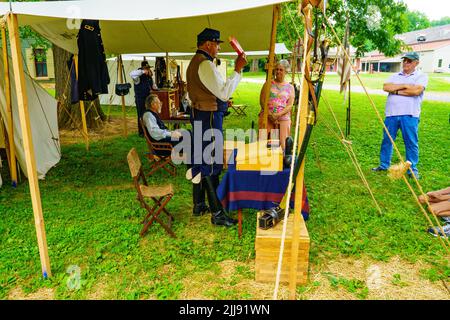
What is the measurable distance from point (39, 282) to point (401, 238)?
11.0ft

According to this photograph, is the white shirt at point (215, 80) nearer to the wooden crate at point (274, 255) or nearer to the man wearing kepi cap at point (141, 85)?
the wooden crate at point (274, 255)

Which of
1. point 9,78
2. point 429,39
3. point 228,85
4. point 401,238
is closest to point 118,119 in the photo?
point 9,78

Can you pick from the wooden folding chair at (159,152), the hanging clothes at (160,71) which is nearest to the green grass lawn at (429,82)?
the hanging clothes at (160,71)

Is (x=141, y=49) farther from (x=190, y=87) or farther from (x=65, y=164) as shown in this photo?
(x=190, y=87)

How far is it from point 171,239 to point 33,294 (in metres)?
1.26

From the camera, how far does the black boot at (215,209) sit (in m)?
3.72

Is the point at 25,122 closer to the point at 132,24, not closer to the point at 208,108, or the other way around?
the point at 208,108

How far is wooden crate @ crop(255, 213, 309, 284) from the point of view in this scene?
8.73 feet

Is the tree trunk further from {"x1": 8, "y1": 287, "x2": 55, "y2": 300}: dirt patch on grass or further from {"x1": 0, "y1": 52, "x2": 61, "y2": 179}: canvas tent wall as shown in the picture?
{"x1": 8, "y1": 287, "x2": 55, "y2": 300}: dirt patch on grass

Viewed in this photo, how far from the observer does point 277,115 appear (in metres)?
4.71

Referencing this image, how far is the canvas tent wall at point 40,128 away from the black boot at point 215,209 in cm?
289

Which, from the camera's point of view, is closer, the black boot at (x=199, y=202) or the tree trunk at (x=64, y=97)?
the black boot at (x=199, y=202)

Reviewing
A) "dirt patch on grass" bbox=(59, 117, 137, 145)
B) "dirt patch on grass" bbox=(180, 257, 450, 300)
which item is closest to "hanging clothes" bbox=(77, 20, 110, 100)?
"dirt patch on grass" bbox=(180, 257, 450, 300)

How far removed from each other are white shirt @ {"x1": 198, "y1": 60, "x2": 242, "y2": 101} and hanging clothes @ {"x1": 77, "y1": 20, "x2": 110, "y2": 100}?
1.46 metres
